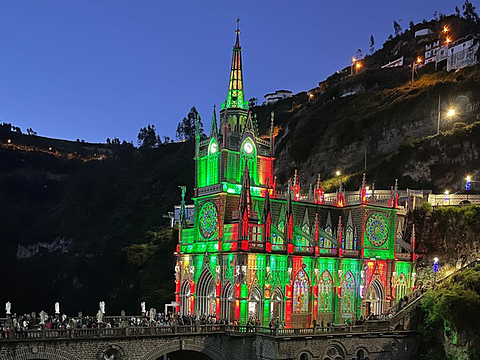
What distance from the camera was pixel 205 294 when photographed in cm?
5197

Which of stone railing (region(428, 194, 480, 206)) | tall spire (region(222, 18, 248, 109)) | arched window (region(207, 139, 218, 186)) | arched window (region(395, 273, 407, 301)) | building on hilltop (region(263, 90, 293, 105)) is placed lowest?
arched window (region(395, 273, 407, 301))

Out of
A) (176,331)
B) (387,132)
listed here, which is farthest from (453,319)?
(387,132)

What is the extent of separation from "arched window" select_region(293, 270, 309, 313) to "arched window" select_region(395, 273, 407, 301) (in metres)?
10.1

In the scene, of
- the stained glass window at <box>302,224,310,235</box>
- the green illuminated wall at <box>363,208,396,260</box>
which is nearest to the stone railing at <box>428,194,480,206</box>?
the green illuminated wall at <box>363,208,396,260</box>

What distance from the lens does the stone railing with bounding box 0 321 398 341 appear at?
37844 mm

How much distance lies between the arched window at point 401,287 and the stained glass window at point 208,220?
18673mm

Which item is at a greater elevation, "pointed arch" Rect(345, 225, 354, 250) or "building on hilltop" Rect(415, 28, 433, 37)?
"building on hilltop" Rect(415, 28, 433, 37)

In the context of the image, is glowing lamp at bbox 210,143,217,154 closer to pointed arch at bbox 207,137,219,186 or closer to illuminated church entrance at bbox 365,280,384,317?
pointed arch at bbox 207,137,219,186

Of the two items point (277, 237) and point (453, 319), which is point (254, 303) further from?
point (453, 319)

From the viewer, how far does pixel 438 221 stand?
191 feet

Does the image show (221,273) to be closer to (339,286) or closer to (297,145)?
(339,286)

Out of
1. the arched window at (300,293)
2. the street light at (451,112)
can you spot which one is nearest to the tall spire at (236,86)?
the arched window at (300,293)

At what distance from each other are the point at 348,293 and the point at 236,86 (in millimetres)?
21961

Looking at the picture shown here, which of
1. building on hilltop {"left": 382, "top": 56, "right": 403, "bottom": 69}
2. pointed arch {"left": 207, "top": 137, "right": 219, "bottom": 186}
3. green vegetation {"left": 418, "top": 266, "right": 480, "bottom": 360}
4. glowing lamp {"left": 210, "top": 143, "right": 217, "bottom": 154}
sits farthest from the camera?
building on hilltop {"left": 382, "top": 56, "right": 403, "bottom": 69}
